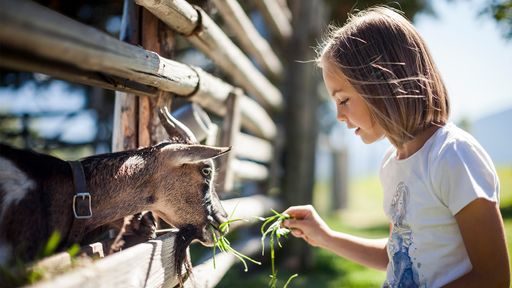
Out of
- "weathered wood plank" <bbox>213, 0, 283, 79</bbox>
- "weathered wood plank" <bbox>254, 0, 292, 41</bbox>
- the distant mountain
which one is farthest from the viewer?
the distant mountain

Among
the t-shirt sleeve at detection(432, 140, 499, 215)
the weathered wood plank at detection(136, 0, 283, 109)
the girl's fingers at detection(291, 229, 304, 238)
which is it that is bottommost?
the girl's fingers at detection(291, 229, 304, 238)

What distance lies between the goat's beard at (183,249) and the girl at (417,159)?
0.88m

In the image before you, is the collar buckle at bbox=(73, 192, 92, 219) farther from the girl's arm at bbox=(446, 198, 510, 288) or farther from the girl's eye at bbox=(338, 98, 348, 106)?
the girl's arm at bbox=(446, 198, 510, 288)

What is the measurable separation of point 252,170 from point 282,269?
1747 mm

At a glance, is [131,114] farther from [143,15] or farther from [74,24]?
[74,24]

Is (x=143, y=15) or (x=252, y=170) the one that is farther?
(x=252, y=170)

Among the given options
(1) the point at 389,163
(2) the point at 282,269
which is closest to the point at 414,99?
(1) the point at 389,163

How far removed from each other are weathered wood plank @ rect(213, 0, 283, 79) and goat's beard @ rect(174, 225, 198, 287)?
2053 mm

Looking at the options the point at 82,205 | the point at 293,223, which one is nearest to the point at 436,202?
the point at 293,223

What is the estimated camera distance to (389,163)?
7.72ft

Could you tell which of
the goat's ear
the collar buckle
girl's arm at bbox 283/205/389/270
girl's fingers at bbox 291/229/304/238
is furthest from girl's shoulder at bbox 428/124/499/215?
the collar buckle

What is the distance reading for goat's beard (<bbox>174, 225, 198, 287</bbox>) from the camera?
88.9 inches

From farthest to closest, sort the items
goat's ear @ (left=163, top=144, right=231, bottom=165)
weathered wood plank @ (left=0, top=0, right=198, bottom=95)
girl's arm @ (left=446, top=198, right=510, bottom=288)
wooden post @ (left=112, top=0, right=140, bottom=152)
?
wooden post @ (left=112, top=0, right=140, bottom=152), goat's ear @ (left=163, top=144, right=231, bottom=165), girl's arm @ (left=446, top=198, right=510, bottom=288), weathered wood plank @ (left=0, top=0, right=198, bottom=95)

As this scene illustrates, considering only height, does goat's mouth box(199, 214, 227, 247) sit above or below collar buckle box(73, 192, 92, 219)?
below
